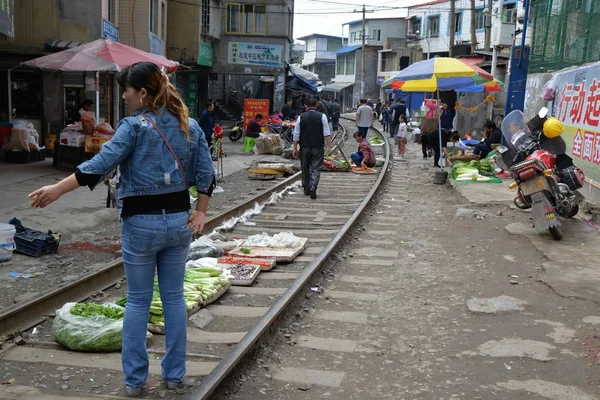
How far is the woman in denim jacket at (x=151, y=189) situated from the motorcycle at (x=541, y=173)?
629cm

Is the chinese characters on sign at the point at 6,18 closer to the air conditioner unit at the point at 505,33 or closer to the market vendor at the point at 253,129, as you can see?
the market vendor at the point at 253,129

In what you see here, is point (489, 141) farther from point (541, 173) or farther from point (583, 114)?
point (541, 173)

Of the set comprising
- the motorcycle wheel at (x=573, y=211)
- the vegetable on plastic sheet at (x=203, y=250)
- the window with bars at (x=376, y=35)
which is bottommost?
the vegetable on plastic sheet at (x=203, y=250)

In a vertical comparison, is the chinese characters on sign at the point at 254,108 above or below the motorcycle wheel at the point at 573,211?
above

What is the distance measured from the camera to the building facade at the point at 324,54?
3575 inches

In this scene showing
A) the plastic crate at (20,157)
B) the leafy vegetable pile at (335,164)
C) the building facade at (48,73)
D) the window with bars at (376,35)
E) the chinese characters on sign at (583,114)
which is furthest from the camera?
the window with bars at (376,35)

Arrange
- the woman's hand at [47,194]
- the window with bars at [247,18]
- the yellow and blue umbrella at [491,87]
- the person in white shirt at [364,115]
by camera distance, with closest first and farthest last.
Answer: the woman's hand at [47,194]
the yellow and blue umbrella at [491,87]
the person in white shirt at [364,115]
the window with bars at [247,18]

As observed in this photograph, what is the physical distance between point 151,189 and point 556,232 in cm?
684

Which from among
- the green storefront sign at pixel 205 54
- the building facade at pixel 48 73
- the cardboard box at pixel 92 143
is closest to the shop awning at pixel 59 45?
the building facade at pixel 48 73

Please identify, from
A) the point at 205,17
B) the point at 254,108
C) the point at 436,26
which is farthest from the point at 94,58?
the point at 436,26

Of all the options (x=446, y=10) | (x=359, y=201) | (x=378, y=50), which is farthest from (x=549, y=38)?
(x=378, y=50)

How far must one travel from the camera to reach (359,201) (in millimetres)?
12586

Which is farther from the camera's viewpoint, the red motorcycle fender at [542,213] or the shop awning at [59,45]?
the shop awning at [59,45]

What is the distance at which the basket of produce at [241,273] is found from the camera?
6551 millimetres
